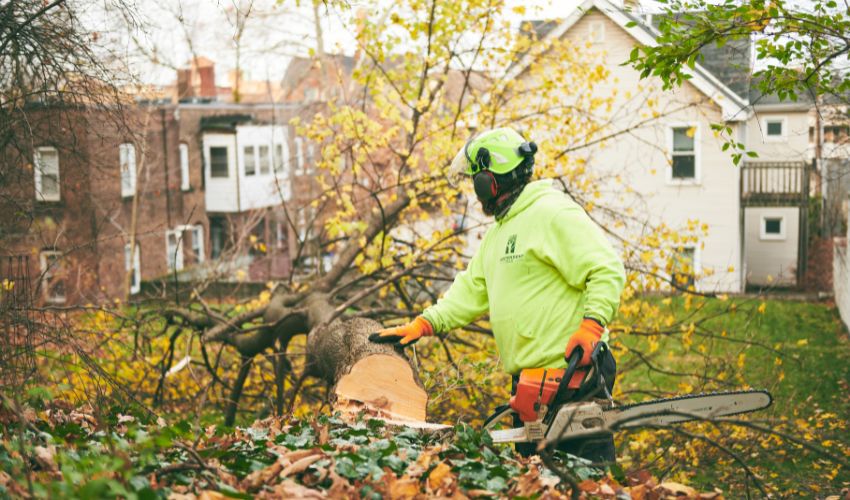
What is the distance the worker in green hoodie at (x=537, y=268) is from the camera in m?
4.14

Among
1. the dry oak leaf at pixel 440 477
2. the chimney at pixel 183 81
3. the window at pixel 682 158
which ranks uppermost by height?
the chimney at pixel 183 81

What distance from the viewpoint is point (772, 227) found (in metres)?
26.4

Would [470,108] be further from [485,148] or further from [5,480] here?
[5,480]

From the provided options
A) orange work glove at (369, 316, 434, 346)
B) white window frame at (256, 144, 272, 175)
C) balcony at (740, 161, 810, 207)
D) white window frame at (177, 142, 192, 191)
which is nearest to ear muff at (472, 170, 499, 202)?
orange work glove at (369, 316, 434, 346)

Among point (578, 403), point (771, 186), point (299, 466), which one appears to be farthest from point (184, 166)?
point (299, 466)

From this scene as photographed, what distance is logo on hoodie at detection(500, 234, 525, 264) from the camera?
4465 mm

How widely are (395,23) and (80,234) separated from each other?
1409 cm

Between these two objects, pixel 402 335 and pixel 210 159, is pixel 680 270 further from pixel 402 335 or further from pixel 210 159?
pixel 210 159

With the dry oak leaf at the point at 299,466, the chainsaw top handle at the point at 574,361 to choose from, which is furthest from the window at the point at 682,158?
the dry oak leaf at the point at 299,466

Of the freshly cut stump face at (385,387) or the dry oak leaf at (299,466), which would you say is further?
the freshly cut stump face at (385,387)

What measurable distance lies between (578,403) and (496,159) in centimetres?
132

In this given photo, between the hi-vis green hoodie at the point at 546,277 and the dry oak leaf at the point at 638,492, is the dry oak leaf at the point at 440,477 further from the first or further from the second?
the hi-vis green hoodie at the point at 546,277

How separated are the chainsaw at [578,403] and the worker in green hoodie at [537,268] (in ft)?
0.33

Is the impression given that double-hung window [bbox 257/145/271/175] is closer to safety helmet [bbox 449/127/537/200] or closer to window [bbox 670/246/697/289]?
window [bbox 670/246/697/289]
